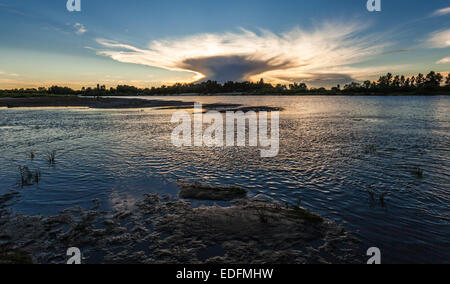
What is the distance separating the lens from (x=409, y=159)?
18031 mm

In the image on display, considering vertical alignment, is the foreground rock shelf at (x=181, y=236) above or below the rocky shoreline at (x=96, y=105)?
below

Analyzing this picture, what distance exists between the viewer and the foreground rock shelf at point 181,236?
6.99m

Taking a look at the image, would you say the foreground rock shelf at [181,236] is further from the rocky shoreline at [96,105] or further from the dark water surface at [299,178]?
the rocky shoreline at [96,105]

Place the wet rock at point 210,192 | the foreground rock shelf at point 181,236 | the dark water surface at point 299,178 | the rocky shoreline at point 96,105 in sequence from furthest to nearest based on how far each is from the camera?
the rocky shoreline at point 96,105
the wet rock at point 210,192
the dark water surface at point 299,178
the foreground rock shelf at point 181,236

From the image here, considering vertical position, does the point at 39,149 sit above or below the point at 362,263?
above

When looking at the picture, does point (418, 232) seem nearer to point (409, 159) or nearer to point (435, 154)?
point (409, 159)

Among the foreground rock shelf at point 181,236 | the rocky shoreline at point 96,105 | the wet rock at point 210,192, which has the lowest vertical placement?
the foreground rock shelf at point 181,236

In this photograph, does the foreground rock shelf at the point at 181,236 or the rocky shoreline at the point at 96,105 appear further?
the rocky shoreline at the point at 96,105

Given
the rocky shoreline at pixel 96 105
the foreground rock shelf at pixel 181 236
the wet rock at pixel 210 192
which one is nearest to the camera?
the foreground rock shelf at pixel 181 236

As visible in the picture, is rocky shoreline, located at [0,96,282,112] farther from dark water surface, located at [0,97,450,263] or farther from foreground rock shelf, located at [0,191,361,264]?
foreground rock shelf, located at [0,191,361,264]

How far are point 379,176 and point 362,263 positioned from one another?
373 inches

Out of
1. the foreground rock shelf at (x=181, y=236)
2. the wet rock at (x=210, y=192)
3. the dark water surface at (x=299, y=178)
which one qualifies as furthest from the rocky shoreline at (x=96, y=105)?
the foreground rock shelf at (x=181, y=236)
